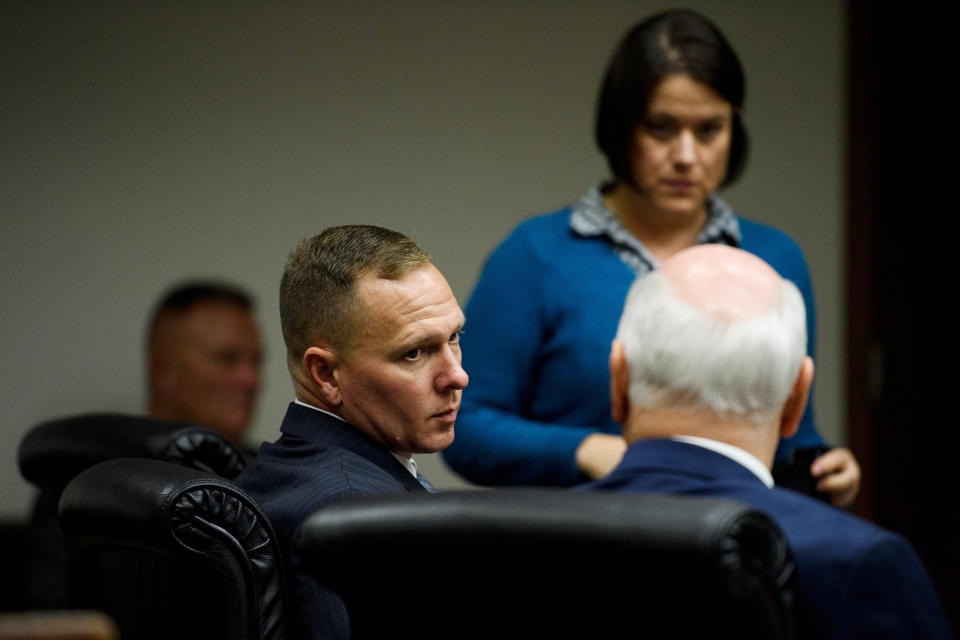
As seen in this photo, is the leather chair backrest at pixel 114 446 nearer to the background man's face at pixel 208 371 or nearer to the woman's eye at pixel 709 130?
the woman's eye at pixel 709 130

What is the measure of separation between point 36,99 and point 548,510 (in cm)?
321

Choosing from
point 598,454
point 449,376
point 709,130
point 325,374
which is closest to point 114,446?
point 325,374

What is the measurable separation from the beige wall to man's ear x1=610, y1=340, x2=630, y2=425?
248 centimetres

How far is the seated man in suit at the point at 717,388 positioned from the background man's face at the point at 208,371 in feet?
8.36

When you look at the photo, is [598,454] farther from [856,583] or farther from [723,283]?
[856,583]

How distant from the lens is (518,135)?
3953mm

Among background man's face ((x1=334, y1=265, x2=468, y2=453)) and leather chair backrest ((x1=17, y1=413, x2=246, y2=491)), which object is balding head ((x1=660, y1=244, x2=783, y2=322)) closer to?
background man's face ((x1=334, y1=265, x2=468, y2=453))

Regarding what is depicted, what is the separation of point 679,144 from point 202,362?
1.98m

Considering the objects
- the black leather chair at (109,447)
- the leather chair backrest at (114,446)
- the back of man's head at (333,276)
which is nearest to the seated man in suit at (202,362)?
the black leather chair at (109,447)

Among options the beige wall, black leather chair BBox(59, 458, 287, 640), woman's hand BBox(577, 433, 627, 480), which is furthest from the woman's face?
the beige wall

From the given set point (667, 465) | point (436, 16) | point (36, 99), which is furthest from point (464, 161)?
point (667, 465)

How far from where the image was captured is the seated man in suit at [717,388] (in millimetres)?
1226

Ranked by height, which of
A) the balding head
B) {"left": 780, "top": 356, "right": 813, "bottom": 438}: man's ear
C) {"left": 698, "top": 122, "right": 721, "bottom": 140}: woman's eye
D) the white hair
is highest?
{"left": 698, "top": 122, "right": 721, "bottom": 140}: woman's eye

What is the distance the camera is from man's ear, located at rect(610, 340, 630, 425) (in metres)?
1.36
